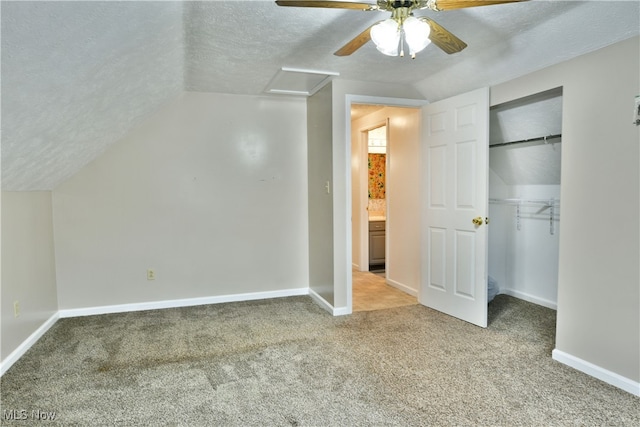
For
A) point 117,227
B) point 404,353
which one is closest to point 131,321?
point 117,227

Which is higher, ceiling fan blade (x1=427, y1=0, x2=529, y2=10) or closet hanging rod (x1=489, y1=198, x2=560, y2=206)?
ceiling fan blade (x1=427, y1=0, x2=529, y2=10)

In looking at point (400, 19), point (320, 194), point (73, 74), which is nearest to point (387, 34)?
point (400, 19)

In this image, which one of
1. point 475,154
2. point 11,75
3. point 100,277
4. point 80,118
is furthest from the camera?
point 100,277

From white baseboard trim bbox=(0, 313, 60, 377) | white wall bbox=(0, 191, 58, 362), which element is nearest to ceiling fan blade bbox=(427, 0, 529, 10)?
white wall bbox=(0, 191, 58, 362)

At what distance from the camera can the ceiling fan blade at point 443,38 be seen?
1861 mm

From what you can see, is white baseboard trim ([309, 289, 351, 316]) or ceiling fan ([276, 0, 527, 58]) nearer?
ceiling fan ([276, 0, 527, 58])

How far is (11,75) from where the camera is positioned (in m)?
1.72

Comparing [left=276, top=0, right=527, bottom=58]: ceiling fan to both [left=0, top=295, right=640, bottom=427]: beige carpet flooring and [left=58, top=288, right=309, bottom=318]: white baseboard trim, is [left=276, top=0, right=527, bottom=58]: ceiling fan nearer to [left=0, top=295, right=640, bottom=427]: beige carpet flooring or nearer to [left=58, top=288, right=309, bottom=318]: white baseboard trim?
[left=0, top=295, right=640, bottom=427]: beige carpet flooring

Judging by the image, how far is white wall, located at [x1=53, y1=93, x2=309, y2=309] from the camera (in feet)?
12.2

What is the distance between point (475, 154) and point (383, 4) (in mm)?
1857

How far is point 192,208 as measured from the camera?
13.2 ft

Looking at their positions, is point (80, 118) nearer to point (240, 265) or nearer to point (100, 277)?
point (100, 277)

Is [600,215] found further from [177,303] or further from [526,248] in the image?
[177,303]

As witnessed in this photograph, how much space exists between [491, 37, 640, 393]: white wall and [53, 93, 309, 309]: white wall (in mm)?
2571
